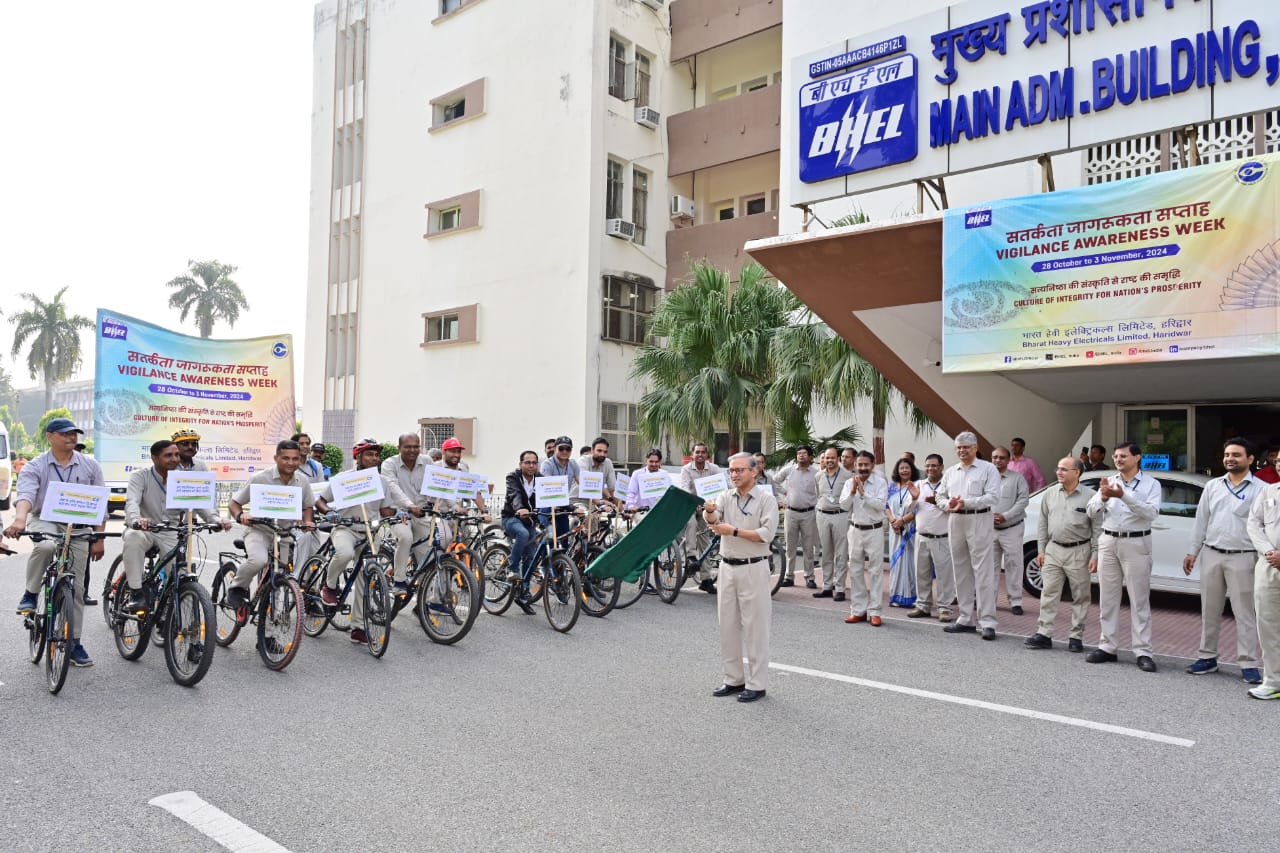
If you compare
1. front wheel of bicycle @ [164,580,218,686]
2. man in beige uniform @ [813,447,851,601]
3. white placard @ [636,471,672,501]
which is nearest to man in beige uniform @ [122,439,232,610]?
front wheel of bicycle @ [164,580,218,686]

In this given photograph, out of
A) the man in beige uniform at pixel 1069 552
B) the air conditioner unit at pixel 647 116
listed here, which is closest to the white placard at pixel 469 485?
the man in beige uniform at pixel 1069 552

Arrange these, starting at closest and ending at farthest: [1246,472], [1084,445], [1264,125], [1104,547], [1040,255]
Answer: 1. [1246,472]
2. [1104,547]
3. [1040,255]
4. [1264,125]
5. [1084,445]

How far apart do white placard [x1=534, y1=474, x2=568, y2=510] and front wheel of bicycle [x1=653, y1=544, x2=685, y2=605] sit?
1705mm

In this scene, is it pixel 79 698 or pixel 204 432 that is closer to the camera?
pixel 79 698

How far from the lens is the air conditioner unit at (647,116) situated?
24.8 metres

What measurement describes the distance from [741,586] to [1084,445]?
11227 mm

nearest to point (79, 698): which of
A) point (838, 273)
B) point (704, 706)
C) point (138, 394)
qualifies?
point (704, 706)

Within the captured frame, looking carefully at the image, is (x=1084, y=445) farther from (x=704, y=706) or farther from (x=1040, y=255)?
(x=704, y=706)

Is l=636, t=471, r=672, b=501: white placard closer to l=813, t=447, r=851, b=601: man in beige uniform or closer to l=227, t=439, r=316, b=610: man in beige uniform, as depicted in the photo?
l=813, t=447, r=851, b=601: man in beige uniform

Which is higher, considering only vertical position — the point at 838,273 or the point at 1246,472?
the point at 838,273

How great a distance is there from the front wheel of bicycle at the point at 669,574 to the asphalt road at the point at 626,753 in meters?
2.83

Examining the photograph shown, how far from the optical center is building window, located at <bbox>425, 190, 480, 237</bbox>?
85.5 feet

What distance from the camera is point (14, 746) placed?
17.9ft

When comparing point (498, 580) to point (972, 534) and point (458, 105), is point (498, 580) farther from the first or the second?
point (458, 105)
